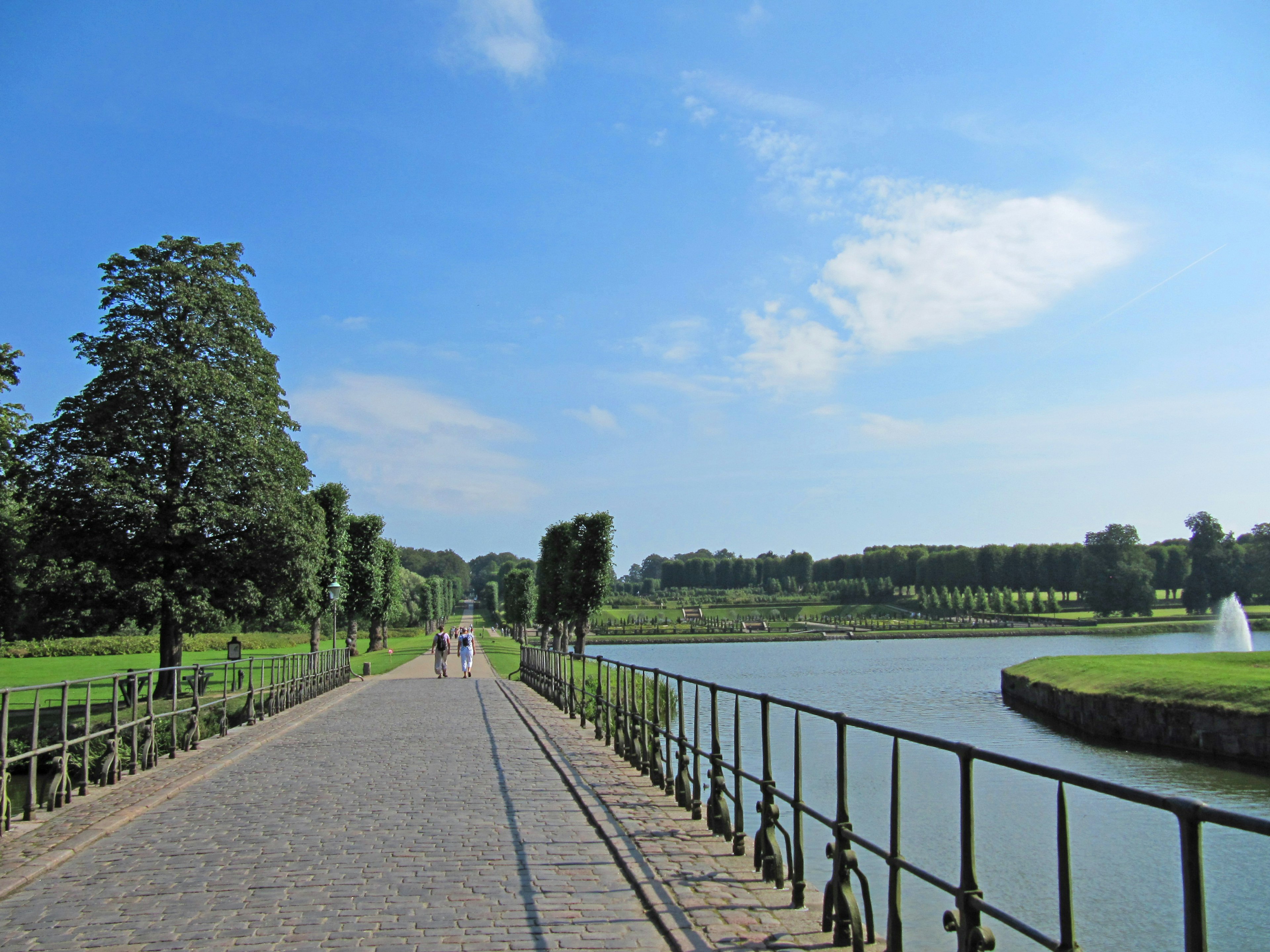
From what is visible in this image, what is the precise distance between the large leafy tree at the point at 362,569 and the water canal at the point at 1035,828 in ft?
91.4

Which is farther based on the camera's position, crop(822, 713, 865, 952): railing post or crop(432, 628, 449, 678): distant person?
crop(432, 628, 449, 678): distant person

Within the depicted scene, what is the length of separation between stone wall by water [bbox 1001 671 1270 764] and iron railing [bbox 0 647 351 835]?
20.0 metres

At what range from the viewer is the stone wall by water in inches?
806

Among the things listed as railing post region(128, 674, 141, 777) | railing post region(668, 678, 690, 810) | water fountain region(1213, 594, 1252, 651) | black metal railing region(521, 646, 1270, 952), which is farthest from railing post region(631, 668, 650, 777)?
water fountain region(1213, 594, 1252, 651)

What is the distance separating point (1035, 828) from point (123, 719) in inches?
396

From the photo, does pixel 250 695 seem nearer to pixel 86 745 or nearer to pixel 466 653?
pixel 86 745

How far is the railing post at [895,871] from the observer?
4.28 m

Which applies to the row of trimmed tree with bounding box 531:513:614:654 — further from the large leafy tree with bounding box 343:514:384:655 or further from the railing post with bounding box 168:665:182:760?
the railing post with bounding box 168:665:182:760

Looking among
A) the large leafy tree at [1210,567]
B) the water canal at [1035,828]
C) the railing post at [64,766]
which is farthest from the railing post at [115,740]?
the large leafy tree at [1210,567]

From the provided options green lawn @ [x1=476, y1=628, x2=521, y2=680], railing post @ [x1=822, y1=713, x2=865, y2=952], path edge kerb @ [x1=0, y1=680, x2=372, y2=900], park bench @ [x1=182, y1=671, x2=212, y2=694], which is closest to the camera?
railing post @ [x1=822, y1=713, x2=865, y2=952]

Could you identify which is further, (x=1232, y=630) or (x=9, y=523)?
(x=1232, y=630)

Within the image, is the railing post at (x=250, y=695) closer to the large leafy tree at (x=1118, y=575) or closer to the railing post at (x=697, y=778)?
the railing post at (x=697, y=778)

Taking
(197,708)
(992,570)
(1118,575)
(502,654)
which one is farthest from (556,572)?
(992,570)

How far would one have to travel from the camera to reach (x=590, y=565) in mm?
51125
